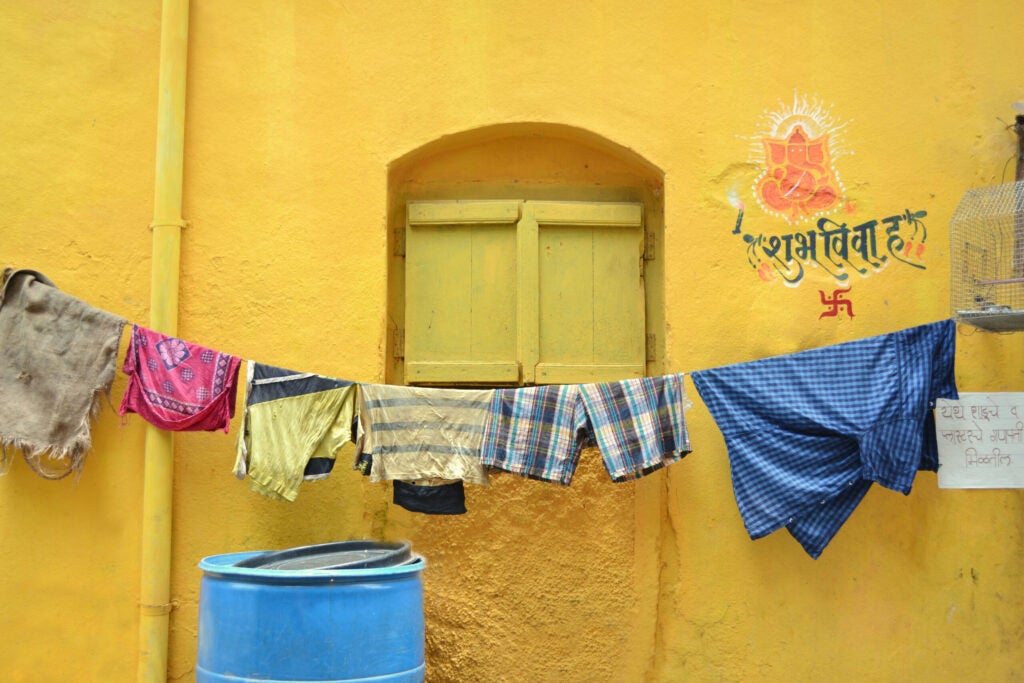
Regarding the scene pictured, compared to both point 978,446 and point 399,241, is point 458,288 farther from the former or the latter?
point 978,446

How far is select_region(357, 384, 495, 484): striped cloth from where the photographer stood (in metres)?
4.58

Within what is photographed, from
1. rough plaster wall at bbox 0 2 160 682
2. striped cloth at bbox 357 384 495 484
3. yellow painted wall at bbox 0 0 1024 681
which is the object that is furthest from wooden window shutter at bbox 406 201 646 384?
rough plaster wall at bbox 0 2 160 682

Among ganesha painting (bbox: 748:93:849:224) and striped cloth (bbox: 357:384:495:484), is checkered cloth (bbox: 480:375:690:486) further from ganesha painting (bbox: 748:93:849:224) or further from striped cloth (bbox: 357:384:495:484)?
ganesha painting (bbox: 748:93:849:224)

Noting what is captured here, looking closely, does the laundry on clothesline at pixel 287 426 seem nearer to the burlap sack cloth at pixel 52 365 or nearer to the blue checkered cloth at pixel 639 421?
the burlap sack cloth at pixel 52 365

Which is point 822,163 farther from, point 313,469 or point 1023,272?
point 313,469

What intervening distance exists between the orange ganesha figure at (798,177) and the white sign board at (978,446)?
1.07m

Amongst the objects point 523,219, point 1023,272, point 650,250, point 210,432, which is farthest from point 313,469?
point 1023,272

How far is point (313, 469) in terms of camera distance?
15.2 feet

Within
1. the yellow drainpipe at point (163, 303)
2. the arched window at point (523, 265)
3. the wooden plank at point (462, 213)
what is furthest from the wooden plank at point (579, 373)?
the yellow drainpipe at point (163, 303)

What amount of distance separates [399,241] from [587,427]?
148 centimetres

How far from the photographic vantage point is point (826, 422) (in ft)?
14.5

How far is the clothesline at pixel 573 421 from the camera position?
14.4ft

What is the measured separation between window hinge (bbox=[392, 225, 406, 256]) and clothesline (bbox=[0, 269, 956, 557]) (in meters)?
0.95

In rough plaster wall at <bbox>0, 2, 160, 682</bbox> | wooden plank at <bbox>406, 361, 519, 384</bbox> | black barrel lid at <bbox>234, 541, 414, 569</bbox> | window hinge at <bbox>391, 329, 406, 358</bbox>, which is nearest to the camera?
black barrel lid at <bbox>234, 541, 414, 569</bbox>
